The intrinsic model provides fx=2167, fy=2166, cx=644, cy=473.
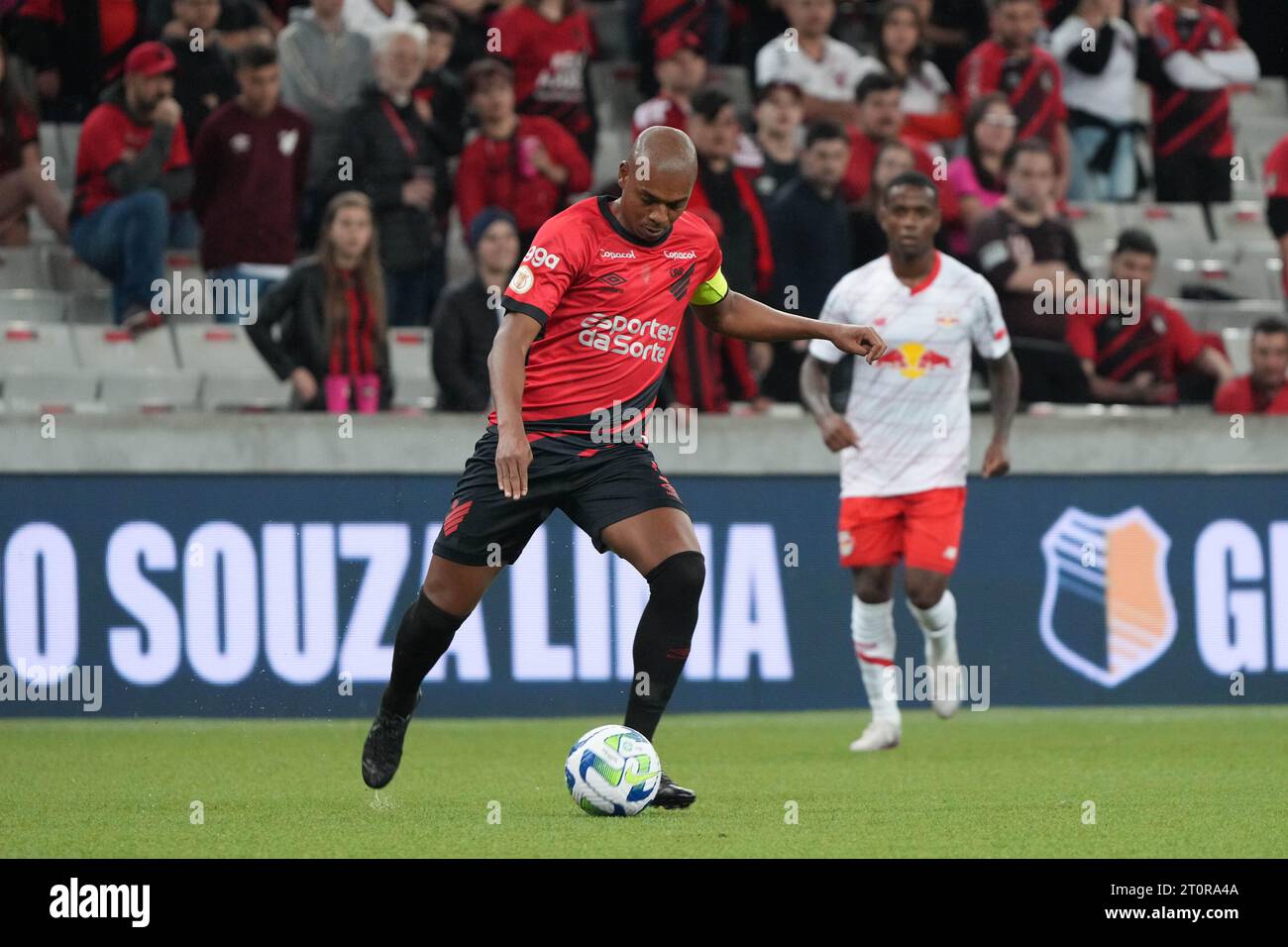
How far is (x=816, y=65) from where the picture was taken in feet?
47.9

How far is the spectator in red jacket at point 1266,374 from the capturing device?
12.9 meters

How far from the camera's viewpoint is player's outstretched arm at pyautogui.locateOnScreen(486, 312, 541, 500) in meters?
6.86

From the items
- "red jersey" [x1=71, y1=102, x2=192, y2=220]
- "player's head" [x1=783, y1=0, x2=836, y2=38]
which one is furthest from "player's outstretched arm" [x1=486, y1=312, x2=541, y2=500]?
"player's head" [x1=783, y1=0, x2=836, y2=38]

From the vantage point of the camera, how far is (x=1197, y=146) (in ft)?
51.6

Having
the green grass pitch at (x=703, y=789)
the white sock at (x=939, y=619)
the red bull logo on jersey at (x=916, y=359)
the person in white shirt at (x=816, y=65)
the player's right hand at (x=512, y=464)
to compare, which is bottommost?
the green grass pitch at (x=703, y=789)

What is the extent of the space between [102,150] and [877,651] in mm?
5895

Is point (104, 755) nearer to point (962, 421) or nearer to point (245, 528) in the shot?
point (245, 528)

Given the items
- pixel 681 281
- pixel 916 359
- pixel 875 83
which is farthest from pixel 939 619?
pixel 875 83

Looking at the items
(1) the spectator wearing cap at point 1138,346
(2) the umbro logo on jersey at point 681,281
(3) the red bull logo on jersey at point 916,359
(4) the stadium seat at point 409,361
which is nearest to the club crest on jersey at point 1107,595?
(1) the spectator wearing cap at point 1138,346

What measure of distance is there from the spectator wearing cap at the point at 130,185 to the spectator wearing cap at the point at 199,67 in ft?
1.93

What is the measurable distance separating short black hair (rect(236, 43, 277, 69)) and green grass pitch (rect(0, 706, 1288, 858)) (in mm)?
3934

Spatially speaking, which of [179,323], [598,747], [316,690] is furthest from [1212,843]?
[179,323]

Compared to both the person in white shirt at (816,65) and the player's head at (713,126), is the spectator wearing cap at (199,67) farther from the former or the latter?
the person in white shirt at (816,65)
